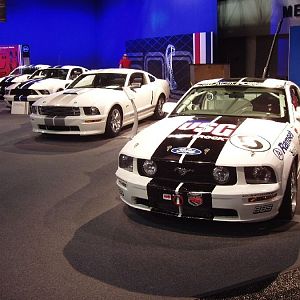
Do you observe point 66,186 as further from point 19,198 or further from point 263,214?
point 263,214

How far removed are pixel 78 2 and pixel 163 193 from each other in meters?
20.6

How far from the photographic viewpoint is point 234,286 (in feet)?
9.88

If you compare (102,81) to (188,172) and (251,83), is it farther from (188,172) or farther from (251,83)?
(188,172)

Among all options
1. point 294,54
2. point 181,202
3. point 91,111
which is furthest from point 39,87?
point 181,202

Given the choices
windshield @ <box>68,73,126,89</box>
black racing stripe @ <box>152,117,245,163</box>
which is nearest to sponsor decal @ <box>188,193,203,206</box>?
black racing stripe @ <box>152,117,245,163</box>

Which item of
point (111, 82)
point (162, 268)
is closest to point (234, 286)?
point (162, 268)

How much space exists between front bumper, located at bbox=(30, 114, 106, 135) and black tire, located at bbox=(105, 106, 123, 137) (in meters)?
0.14

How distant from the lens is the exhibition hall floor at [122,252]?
3.01 meters

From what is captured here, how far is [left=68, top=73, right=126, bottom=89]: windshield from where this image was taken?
9312 mm

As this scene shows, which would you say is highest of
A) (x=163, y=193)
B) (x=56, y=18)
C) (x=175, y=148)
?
(x=56, y=18)

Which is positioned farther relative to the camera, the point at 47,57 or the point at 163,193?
the point at 47,57

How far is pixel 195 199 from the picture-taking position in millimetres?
3672

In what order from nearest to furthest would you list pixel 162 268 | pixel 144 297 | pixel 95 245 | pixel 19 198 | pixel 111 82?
pixel 144 297
pixel 162 268
pixel 95 245
pixel 19 198
pixel 111 82

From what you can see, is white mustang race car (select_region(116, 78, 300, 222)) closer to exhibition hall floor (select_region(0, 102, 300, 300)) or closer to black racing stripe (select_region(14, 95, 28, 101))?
exhibition hall floor (select_region(0, 102, 300, 300))
